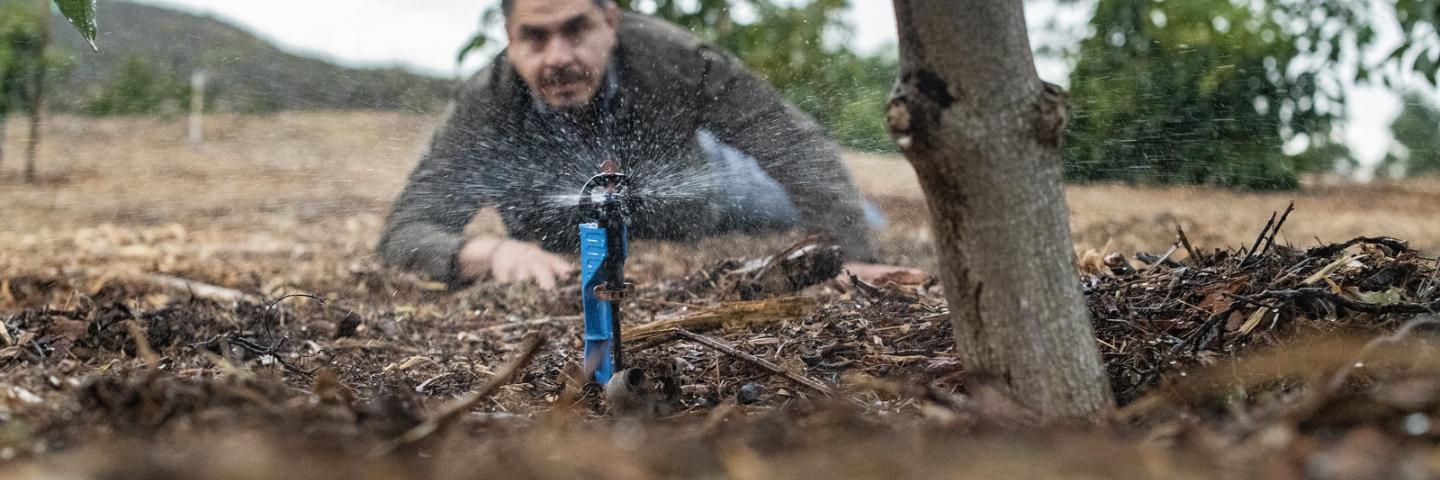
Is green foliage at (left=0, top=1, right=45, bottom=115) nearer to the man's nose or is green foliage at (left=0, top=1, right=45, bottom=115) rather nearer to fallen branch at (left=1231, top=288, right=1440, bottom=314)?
the man's nose

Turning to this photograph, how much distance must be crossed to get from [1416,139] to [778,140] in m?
4.75

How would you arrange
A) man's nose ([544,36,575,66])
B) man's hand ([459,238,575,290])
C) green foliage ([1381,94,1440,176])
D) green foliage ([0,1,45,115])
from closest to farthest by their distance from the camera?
A: man's hand ([459,238,575,290]), man's nose ([544,36,575,66]), green foliage ([1381,94,1440,176]), green foliage ([0,1,45,115])

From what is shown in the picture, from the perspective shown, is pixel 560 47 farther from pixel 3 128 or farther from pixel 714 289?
pixel 3 128

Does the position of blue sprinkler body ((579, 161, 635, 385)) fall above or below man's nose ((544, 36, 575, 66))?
below

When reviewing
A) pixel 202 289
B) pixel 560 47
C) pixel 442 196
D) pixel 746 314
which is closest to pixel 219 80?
pixel 442 196

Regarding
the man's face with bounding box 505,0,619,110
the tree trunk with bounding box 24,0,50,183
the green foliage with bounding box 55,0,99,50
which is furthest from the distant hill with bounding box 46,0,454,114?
the green foliage with bounding box 55,0,99,50

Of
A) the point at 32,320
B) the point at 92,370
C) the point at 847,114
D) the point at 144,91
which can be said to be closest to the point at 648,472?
the point at 92,370

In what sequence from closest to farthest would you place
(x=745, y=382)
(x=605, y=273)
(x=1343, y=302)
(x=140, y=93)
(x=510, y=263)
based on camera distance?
(x=1343, y=302) → (x=745, y=382) → (x=605, y=273) → (x=510, y=263) → (x=140, y=93)

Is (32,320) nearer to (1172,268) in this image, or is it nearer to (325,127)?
(1172,268)

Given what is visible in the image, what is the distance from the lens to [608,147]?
4.45 meters

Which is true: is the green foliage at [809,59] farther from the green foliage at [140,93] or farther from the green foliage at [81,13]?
the green foliage at [140,93]

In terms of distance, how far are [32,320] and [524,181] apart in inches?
87.4

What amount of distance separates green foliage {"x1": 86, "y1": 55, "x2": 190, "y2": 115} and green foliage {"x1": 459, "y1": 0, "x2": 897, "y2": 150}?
6733 millimetres

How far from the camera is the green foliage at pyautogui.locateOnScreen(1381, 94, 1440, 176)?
22.8ft
